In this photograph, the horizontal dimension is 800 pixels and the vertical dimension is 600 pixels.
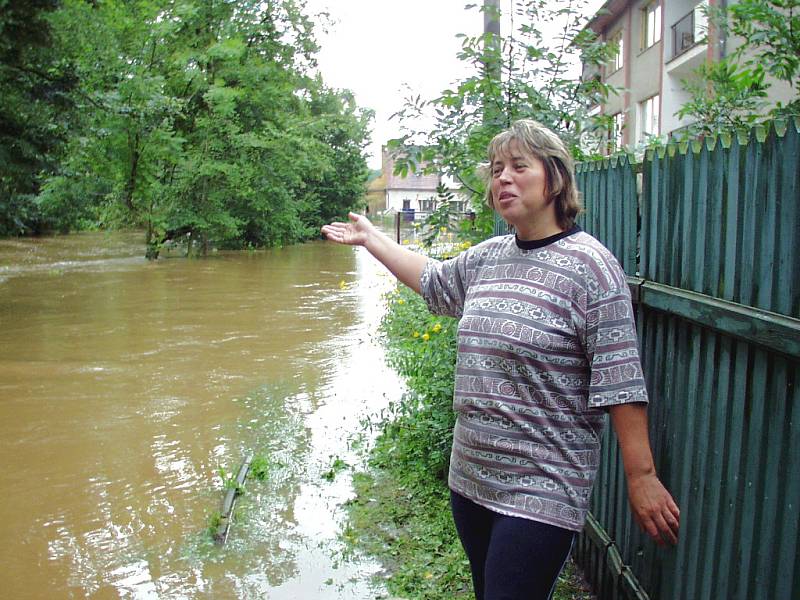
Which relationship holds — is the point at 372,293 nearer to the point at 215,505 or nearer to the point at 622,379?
the point at 215,505

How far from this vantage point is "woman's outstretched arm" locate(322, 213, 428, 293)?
3.03 meters

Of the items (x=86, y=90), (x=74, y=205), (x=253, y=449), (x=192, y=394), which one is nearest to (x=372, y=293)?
(x=86, y=90)

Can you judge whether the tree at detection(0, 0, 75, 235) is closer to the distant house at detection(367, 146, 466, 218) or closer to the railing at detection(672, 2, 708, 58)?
the railing at detection(672, 2, 708, 58)

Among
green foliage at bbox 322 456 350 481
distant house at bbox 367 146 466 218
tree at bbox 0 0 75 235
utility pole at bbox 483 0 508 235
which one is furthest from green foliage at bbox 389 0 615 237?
distant house at bbox 367 146 466 218

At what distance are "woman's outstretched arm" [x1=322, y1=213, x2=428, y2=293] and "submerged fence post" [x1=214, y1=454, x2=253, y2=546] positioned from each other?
216 cm

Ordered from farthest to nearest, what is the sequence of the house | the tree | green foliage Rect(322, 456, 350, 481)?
the house < the tree < green foliage Rect(322, 456, 350, 481)

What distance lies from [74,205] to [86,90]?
14.1m

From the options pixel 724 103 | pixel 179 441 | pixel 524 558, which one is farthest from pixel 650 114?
pixel 524 558

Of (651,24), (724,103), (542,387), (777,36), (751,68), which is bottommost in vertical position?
(542,387)

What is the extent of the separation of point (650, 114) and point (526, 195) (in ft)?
72.9

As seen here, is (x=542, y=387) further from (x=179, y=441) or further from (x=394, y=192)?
(x=394, y=192)

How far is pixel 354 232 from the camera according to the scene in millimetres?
3383

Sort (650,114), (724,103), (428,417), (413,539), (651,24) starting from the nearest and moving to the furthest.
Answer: (413,539) → (724,103) → (428,417) → (651,24) → (650,114)

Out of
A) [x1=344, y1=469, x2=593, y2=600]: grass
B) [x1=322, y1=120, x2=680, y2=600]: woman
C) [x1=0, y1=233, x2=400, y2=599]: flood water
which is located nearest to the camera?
[x1=322, y1=120, x2=680, y2=600]: woman
